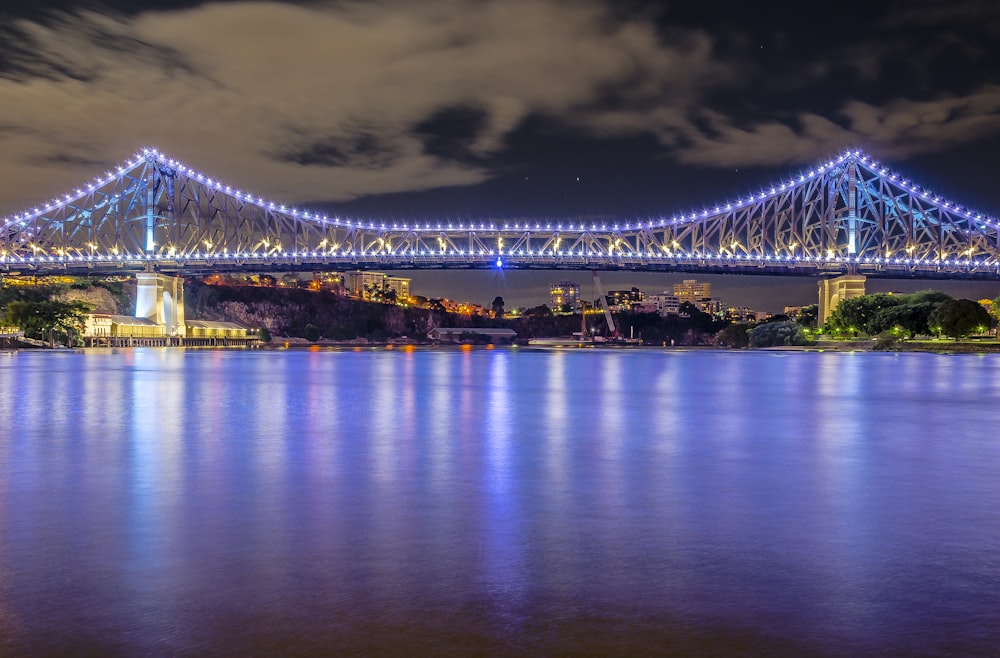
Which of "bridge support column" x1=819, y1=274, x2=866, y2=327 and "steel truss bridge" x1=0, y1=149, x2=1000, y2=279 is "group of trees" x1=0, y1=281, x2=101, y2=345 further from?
"bridge support column" x1=819, y1=274, x2=866, y2=327

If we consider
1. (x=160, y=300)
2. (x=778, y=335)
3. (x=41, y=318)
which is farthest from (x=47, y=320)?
(x=778, y=335)

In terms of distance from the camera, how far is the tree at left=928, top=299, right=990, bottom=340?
227 ft

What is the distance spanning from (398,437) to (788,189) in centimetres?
9443

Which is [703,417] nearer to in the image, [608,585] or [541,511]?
[541,511]

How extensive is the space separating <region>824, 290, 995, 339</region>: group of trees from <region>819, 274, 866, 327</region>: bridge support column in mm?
3737

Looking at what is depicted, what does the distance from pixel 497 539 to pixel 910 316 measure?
78251mm

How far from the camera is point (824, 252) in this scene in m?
97.3

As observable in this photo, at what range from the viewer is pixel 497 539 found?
20.7 ft

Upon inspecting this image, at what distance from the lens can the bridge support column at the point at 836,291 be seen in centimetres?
8831

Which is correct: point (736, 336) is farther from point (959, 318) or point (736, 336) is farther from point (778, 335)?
point (959, 318)

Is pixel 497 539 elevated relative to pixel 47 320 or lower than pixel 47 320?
lower

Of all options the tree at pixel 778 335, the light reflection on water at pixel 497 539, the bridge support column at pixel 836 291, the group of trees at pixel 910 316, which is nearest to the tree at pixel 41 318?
the tree at pixel 778 335

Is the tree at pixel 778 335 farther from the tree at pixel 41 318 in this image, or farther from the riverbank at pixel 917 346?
the tree at pixel 41 318

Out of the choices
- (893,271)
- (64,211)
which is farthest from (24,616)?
(64,211)
